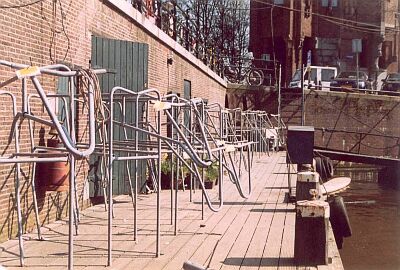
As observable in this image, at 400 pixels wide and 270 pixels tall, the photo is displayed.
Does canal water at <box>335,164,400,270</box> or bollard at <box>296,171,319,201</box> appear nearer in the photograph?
bollard at <box>296,171,319,201</box>

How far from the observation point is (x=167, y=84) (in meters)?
16.9

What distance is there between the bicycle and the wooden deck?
28.4 m

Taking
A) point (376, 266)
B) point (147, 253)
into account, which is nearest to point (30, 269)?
point (147, 253)

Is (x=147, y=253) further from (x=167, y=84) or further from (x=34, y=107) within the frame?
(x=167, y=84)

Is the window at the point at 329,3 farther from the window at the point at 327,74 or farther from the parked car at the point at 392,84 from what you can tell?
the parked car at the point at 392,84

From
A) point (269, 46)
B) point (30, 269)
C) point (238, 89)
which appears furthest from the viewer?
point (269, 46)

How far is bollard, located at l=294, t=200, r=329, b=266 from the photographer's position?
6.71m

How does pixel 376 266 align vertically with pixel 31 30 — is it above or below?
below

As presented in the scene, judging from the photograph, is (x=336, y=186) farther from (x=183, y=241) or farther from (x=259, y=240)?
(x=183, y=241)

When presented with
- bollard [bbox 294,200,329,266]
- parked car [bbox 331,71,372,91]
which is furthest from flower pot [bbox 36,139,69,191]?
parked car [bbox 331,71,372,91]

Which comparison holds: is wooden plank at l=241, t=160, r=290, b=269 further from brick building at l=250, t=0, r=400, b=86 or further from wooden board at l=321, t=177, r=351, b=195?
brick building at l=250, t=0, r=400, b=86

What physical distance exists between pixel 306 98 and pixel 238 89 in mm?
3901

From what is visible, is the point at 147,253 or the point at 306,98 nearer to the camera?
the point at 147,253

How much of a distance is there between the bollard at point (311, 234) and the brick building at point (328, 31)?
4163 centimetres
